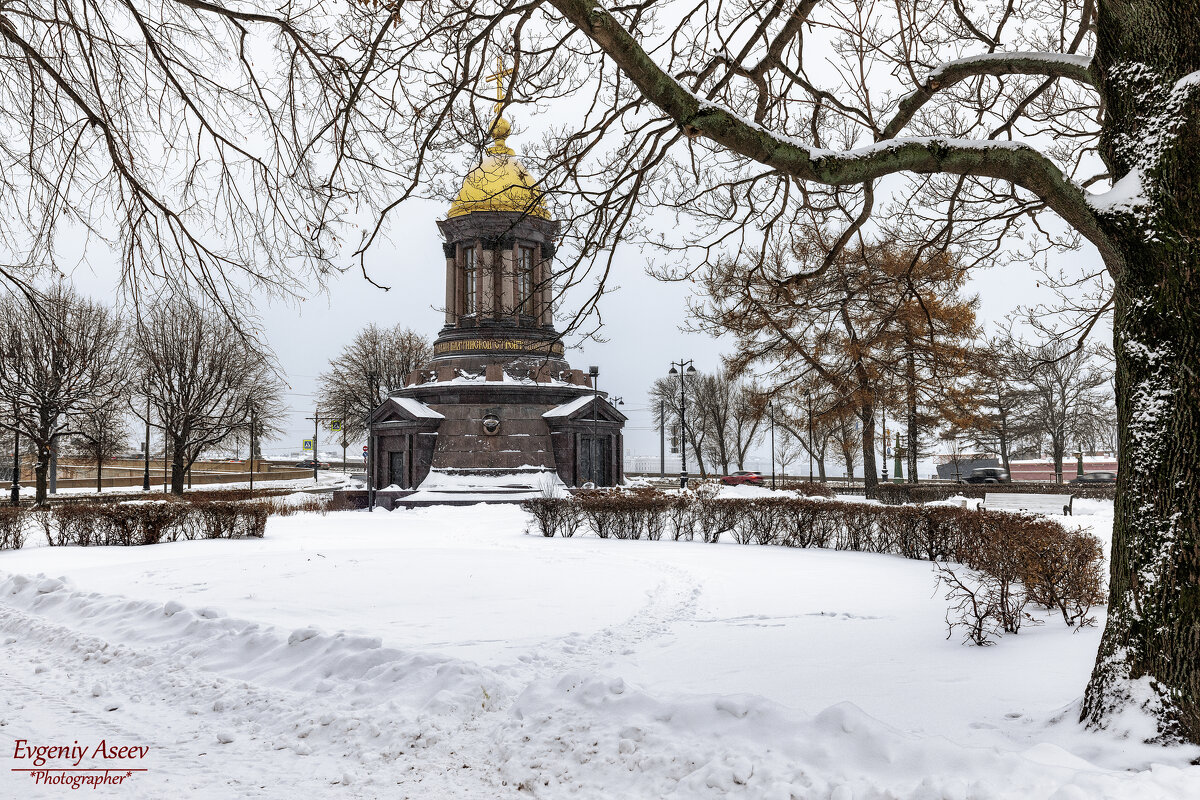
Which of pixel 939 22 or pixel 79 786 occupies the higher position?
pixel 939 22

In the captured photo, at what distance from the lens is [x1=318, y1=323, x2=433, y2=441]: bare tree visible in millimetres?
52469

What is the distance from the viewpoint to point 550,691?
513 centimetres

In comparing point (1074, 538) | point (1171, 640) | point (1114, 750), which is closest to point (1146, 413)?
point (1171, 640)

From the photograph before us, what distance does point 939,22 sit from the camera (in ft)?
27.4

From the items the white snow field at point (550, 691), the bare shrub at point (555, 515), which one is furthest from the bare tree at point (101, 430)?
the white snow field at point (550, 691)

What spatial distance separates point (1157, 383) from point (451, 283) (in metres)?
33.1

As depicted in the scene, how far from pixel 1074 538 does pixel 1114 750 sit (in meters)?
4.92

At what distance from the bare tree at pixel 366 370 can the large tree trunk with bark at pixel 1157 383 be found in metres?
50.4

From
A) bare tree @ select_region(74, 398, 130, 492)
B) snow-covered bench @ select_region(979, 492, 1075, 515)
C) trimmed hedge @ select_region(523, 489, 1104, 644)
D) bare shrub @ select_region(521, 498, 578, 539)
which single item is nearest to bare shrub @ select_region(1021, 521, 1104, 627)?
trimmed hedge @ select_region(523, 489, 1104, 644)

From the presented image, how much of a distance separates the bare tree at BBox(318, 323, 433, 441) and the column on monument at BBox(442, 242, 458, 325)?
17859mm

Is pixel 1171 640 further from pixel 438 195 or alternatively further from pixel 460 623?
pixel 438 195

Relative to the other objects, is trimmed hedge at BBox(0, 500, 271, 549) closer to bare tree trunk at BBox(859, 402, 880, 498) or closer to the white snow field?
the white snow field

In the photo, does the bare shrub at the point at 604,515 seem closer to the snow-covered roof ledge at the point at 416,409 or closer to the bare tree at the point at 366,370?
the snow-covered roof ledge at the point at 416,409

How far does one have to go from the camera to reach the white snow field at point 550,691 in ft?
12.8
